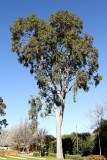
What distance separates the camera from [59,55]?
34.2m

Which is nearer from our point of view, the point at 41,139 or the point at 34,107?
the point at 34,107

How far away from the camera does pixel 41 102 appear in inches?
1367

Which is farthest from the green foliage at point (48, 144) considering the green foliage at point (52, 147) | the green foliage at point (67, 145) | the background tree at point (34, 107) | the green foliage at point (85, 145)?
the background tree at point (34, 107)

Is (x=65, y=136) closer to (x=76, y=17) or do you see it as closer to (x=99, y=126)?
(x=99, y=126)

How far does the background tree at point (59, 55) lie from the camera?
33.2 meters

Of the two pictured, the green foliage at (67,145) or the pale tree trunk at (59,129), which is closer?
the pale tree trunk at (59,129)

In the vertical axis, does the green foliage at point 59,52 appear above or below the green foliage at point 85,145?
above

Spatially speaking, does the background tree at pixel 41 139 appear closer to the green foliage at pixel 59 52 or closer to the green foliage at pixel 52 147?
the green foliage at pixel 52 147

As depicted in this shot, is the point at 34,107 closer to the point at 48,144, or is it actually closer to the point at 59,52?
the point at 59,52

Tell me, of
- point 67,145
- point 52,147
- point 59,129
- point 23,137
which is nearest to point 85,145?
point 67,145

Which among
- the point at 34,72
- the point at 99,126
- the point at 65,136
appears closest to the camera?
→ the point at 34,72

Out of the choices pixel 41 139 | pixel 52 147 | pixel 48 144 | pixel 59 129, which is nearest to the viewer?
pixel 59 129

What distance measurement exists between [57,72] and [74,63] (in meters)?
2.10

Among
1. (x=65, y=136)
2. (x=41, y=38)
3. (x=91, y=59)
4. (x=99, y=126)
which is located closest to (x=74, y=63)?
(x=91, y=59)
